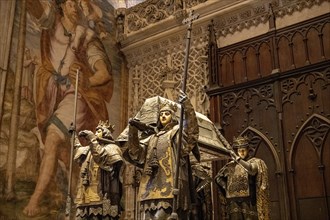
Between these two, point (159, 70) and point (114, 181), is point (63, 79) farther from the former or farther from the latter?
point (114, 181)

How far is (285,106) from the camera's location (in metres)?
9.06

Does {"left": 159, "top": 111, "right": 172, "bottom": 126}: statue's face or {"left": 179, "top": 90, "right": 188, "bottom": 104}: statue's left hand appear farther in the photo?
{"left": 159, "top": 111, "right": 172, "bottom": 126}: statue's face

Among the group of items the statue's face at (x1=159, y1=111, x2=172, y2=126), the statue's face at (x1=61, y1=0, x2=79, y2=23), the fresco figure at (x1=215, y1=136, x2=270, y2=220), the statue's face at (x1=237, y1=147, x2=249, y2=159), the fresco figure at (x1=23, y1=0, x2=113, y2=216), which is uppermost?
the statue's face at (x1=61, y1=0, x2=79, y2=23)

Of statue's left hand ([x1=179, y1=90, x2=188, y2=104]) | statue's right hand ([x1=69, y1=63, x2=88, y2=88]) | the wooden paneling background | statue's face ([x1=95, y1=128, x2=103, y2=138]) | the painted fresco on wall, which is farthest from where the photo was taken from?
statue's right hand ([x1=69, y1=63, x2=88, y2=88])

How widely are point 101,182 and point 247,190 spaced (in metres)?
2.27

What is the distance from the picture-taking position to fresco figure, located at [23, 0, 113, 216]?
9625 mm

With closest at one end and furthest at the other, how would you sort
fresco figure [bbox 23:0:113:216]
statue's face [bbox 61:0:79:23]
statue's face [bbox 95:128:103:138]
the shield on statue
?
the shield on statue → statue's face [bbox 95:128:103:138] → fresco figure [bbox 23:0:113:216] → statue's face [bbox 61:0:79:23]

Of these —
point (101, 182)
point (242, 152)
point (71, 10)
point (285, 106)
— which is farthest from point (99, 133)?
point (71, 10)

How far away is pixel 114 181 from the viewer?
6738 millimetres

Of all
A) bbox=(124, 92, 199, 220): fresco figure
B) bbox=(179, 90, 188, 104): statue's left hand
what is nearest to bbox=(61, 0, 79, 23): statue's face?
bbox=(124, 92, 199, 220): fresco figure

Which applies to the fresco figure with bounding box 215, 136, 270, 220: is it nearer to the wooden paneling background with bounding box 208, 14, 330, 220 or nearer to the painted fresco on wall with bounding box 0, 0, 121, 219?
the wooden paneling background with bounding box 208, 14, 330, 220

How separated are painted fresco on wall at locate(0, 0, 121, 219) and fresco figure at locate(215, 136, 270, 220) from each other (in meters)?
3.39

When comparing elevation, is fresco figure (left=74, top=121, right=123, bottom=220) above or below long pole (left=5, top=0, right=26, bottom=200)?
below

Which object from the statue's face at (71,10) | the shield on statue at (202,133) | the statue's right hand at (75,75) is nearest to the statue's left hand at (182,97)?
→ the shield on statue at (202,133)
